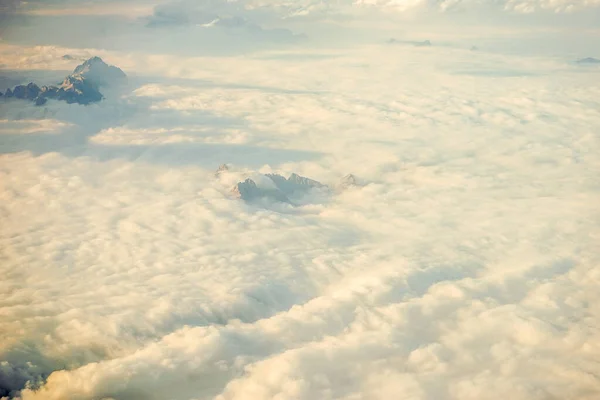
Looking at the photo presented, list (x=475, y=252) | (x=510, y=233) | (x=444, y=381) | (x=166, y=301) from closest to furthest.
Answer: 1. (x=444, y=381)
2. (x=166, y=301)
3. (x=475, y=252)
4. (x=510, y=233)

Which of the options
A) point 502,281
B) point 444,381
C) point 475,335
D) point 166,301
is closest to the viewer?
point 444,381

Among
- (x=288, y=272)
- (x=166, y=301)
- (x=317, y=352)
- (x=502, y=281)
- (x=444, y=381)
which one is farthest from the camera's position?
(x=288, y=272)

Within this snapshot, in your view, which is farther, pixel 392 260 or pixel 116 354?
pixel 392 260

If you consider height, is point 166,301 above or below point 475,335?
above

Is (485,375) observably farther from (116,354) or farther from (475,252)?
(116,354)

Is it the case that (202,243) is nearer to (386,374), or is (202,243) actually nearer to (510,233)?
(386,374)

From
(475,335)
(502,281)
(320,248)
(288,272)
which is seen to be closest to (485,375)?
(475,335)

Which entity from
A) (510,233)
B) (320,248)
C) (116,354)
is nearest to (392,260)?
(320,248)

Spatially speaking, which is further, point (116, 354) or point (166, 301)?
point (166, 301)
